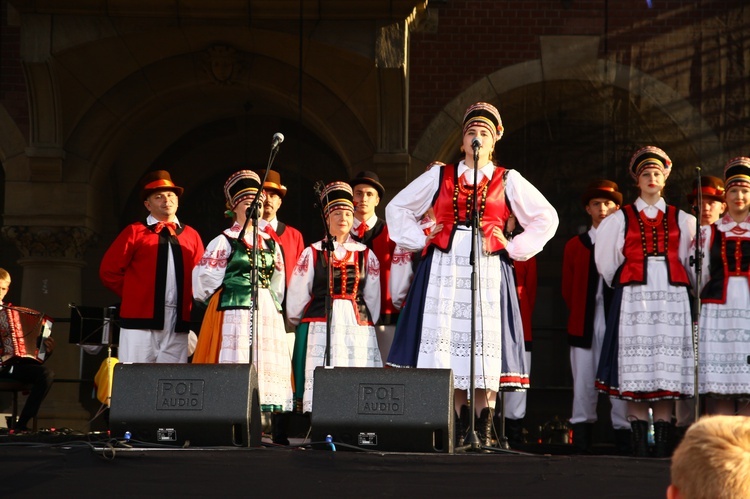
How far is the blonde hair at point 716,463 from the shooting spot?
2262 mm

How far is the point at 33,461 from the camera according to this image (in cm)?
490

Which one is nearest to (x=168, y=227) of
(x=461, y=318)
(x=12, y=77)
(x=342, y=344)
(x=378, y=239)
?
(x=378, y=239)

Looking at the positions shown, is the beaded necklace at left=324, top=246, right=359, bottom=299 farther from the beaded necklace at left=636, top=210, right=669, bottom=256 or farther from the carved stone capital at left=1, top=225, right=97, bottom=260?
the carved stone capital at left=1, top=225, right=97, bottom=260

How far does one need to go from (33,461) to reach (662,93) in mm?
7948

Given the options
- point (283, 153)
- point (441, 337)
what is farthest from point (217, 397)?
point (283, 153)

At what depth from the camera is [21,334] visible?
8906 mm

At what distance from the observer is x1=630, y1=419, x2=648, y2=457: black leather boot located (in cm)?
727

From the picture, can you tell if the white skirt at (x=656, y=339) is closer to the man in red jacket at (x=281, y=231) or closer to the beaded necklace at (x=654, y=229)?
the beaded necklace at (x=654, y=229)

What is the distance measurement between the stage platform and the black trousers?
14.3ft

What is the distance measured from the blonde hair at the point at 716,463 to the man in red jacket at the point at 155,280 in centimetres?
592

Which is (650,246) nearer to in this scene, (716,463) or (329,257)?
(329,257)

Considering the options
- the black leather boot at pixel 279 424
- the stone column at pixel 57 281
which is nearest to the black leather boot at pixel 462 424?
the black leather boot at pixel 279 424

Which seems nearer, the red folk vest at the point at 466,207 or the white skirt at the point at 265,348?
the red folk vest at the point at 466,207

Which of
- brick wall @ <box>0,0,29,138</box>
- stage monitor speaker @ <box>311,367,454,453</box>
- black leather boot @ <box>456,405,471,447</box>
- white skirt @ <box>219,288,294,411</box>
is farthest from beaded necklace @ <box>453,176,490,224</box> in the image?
brick wall @ <box>0,0,29,138</box>
